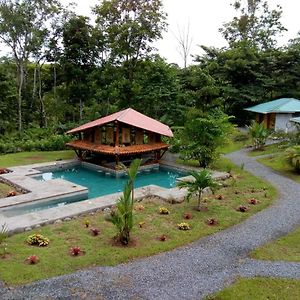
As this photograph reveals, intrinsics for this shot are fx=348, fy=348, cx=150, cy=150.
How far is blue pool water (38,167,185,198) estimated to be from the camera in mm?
15117

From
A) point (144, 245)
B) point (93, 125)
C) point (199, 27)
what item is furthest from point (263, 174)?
point (199, 27)

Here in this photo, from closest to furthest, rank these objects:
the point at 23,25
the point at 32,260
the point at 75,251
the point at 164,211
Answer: the point at 32,260
the point at 75,251
the point at 164,211
the point at 23,25

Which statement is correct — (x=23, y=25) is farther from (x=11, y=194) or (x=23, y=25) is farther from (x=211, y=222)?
(x=211, y=222)

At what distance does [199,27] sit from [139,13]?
60.7 feet

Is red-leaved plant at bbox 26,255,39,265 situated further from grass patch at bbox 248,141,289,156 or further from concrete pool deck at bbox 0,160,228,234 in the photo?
grass patch at bbox 248,141,289,156

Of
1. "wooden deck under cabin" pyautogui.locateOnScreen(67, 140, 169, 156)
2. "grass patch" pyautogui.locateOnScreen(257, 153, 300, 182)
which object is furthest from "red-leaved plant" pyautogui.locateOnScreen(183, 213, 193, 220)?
"grass patch" pyautogui.locateOnScreen(257, 153, 300, 182)

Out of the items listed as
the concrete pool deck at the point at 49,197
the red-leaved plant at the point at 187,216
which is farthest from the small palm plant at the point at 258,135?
the red-leaved plant at the point at 187,216

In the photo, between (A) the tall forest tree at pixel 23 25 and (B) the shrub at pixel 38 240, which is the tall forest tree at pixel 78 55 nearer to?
(A) the tall forest tree at pixel 23 25

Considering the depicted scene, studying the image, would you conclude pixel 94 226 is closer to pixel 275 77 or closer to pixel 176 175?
pixel 176 175

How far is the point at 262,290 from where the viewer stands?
628cm

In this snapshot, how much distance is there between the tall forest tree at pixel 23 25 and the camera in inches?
868

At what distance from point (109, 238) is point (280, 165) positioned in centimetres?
1207

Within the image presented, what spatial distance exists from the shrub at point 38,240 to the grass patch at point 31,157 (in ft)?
33.4

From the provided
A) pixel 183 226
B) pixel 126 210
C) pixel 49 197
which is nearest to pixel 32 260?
pixel 126 210
